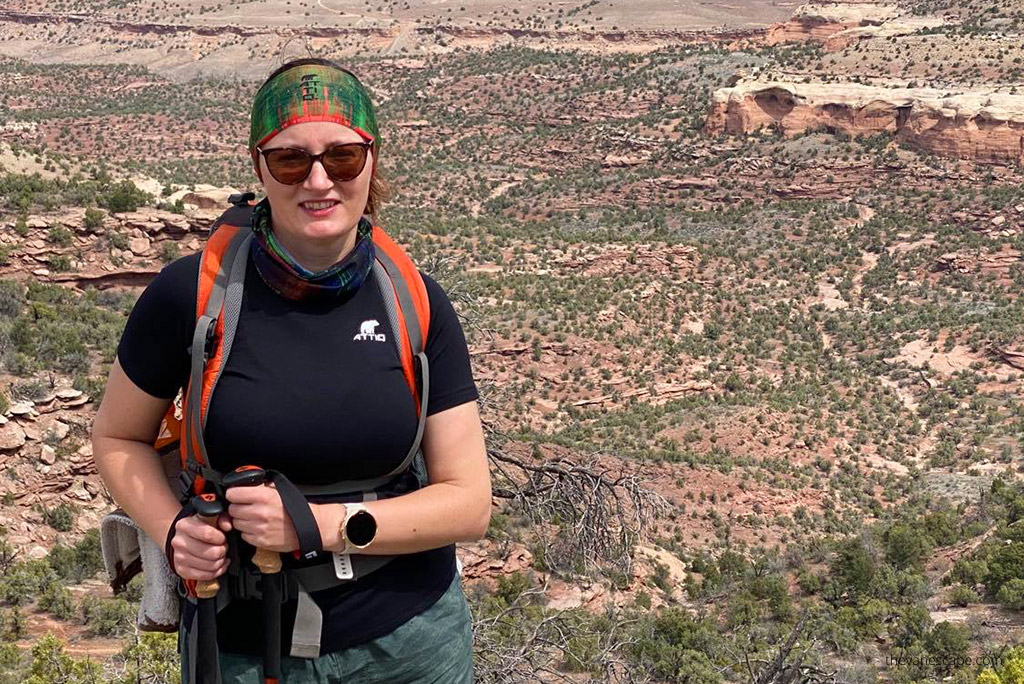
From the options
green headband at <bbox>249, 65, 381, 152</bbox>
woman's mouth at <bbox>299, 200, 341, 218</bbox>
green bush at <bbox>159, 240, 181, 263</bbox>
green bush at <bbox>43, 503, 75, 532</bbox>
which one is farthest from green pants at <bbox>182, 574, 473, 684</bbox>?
green bush at <bbox>159, 240, 181, 263</bbox>

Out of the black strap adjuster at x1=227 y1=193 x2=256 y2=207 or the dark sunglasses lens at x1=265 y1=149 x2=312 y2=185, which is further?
the black strap adjuster at x1=227 y1=193 x2=256 y2=207

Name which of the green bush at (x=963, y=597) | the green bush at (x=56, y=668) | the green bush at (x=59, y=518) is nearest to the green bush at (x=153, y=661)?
the green bush at (x=56, y=668)

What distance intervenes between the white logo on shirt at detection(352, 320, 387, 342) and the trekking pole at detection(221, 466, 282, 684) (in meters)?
0.30

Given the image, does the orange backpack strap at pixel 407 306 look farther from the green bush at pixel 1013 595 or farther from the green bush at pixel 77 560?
the green bush at pixel 1013 595

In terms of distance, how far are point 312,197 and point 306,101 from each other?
0.58 ft

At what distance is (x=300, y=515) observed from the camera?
1.52 meters

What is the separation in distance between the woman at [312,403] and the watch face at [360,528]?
0.6 inches

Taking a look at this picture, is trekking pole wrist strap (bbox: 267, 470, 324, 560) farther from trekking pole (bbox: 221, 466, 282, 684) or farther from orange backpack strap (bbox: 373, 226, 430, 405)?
orange backpack strap (bbox: 373, 226, 430, 405)

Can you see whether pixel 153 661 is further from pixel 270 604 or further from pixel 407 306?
pixel 407 306

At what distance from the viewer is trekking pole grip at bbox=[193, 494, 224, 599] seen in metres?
1.50

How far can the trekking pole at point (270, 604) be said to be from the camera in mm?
1546

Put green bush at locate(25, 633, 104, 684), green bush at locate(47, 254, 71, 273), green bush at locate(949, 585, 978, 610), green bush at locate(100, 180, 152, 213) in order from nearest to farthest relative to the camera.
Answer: green bush at locate(25, 633, 104, 684) → green bush at locate(949, 585, 978, 610) → green bush at locate(47, 254, 71, 273) → green bush at locate(100, 180, 152, 213)

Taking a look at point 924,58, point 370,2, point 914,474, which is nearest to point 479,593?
point 914,474

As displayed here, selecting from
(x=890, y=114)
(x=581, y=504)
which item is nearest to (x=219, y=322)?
(x=581, y=504)
